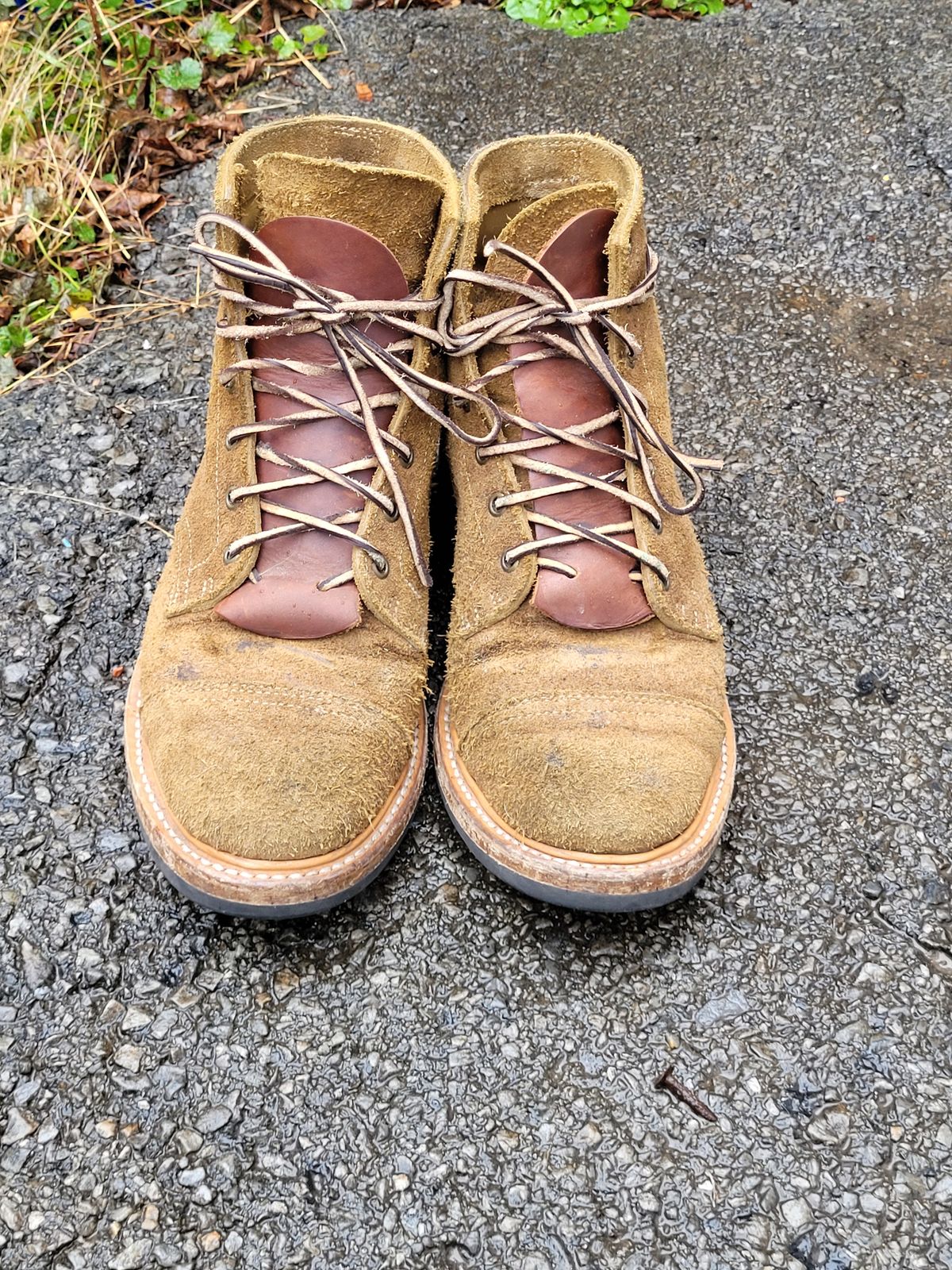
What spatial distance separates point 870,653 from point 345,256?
120 centimetres

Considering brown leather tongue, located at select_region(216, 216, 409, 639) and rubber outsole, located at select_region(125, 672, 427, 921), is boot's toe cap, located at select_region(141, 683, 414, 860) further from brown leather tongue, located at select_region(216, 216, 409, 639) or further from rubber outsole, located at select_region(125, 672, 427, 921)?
brown leather tongue, located at select_region(216, 216, 409, 639)

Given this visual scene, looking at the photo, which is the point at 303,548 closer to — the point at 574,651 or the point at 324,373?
the point at 324,373

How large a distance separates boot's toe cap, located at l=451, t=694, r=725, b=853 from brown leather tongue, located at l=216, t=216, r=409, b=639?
0.31 m

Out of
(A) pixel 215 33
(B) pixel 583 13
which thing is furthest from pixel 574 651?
(B) pixel 583 13

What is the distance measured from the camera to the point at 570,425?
1625 mm

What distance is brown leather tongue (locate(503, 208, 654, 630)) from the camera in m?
1.55

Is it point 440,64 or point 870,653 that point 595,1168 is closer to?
point 870,653

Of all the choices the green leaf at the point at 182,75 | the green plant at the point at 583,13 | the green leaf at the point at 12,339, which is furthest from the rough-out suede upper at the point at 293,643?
the green plant at the point at 583,13

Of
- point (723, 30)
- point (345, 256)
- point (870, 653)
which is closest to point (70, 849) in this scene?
point (345, 256)

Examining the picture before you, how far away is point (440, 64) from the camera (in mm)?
3254

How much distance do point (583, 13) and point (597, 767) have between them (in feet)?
10.0

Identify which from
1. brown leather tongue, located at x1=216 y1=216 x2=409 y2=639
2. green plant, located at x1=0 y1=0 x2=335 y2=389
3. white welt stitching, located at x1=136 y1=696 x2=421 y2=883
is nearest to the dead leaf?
green plant, located at x1=0 y1=0 x2=335 y2=389

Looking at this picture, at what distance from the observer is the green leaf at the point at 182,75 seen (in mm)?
3012

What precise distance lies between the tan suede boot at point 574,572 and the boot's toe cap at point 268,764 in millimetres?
166
